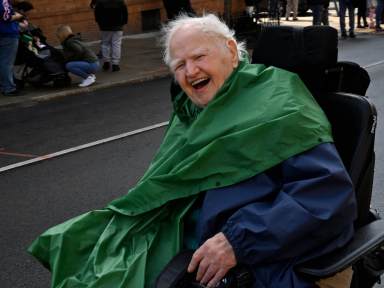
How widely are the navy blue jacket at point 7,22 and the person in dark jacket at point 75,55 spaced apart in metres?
0.84

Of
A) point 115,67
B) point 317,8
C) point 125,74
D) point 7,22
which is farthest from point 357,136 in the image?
point 317,8

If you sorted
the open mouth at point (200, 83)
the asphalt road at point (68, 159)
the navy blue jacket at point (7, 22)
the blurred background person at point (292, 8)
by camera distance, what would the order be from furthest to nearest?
the blurred background person at point (292, 8) < the navy blue jacket at point (7, 22) < the asphalt road at point (68, 159) < the open mouth at point (200, 83)

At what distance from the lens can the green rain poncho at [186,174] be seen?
216cm

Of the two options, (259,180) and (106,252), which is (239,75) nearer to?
(259,180)

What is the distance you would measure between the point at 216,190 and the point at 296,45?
2.69 feet

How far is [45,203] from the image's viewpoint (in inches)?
196

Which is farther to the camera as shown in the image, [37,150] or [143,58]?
[143,58]

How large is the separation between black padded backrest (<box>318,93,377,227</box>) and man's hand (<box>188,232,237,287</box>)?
0.61 m

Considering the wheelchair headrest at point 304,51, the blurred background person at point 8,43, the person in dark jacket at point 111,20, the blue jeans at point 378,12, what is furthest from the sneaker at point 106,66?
the wheelchair headrest at point 304,51

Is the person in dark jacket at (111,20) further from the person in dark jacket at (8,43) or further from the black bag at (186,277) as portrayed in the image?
the black bag at (186,277)

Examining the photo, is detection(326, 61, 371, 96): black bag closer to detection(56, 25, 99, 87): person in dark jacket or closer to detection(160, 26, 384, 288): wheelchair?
detection(160, 26, 384, 288): wheelchair

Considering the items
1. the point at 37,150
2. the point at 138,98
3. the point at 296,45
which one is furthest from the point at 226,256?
the point at 138,98

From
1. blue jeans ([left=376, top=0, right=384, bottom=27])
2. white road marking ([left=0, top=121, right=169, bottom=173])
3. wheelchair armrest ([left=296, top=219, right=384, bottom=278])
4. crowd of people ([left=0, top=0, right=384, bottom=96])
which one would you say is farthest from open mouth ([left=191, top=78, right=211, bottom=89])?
blue jeans ([left=376, top=0, right=384, bottom=27])

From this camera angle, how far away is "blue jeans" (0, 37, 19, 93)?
9.58 meters
